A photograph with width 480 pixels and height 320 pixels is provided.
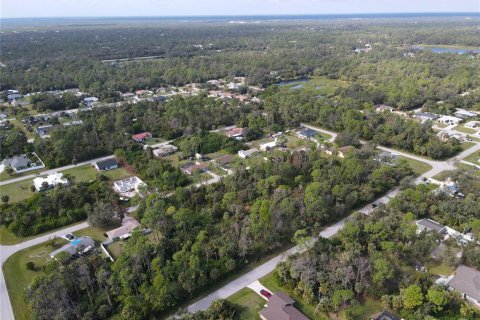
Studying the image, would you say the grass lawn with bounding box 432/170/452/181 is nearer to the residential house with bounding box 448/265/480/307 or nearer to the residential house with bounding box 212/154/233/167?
the residential house with bounding box 448/265/480/307

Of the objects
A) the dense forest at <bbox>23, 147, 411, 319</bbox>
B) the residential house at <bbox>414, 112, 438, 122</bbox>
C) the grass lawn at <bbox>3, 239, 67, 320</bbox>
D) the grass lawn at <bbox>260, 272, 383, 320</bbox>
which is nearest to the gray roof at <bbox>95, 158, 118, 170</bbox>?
the dense forest at <bbox>23, 147, 411, 319</bbox>

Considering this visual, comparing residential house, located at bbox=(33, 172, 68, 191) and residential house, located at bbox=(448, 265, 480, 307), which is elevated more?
residential house, located at bbox=(448, 265, 480, 307)

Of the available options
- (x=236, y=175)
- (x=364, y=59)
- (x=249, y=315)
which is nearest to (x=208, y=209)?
(x=236, y=175)

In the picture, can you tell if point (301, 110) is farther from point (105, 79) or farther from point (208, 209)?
point (105, 79)

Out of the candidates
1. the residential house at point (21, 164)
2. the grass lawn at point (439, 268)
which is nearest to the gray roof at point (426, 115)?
the grass lawn at point (439, 268)

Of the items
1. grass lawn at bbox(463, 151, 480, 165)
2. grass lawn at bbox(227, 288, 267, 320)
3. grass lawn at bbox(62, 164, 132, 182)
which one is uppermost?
grass lawn at bbox(463, 151, 480, 165)

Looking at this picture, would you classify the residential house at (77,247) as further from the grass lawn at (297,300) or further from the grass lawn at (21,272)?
the grass lawn at (297,300)

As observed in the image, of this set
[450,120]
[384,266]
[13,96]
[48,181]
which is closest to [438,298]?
[384,266]
